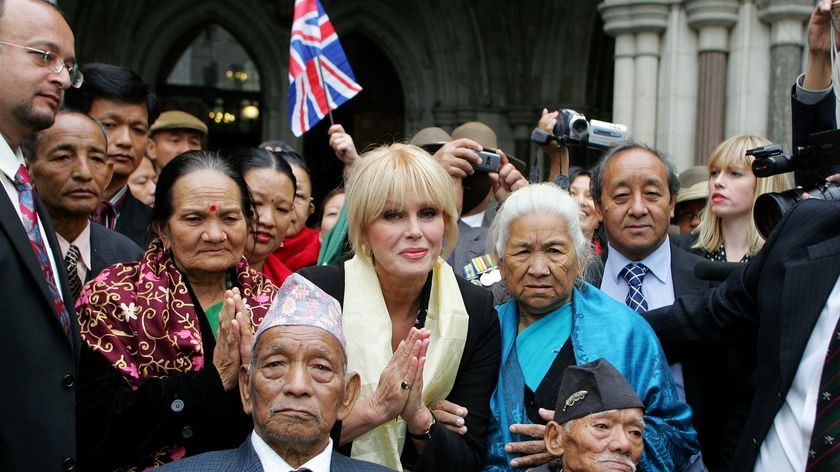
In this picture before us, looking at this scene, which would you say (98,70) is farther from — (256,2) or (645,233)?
(256,2)

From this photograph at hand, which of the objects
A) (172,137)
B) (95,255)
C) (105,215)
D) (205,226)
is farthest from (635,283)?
(172,137)

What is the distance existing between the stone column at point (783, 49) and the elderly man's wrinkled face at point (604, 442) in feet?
21.6

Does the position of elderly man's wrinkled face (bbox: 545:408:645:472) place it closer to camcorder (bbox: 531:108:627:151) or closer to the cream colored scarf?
the cream colored scarf

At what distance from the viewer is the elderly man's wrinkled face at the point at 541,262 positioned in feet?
10.2

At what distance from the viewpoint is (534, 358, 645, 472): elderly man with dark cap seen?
268 cm

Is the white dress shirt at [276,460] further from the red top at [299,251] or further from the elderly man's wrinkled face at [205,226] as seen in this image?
the red top at [299,251]

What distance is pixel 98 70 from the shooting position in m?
4.39

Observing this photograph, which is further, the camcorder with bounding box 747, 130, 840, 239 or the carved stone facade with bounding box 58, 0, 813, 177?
the carved stone facade with bounding box 58, 0, 813, 177

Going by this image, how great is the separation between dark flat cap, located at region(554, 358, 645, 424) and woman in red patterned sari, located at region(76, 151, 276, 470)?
90 centimetres

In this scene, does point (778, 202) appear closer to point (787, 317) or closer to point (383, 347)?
point (787, 317)

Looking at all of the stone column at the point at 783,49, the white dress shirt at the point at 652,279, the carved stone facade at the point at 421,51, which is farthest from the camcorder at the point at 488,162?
the carved stone facade at the point at 421,51

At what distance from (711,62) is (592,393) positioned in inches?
285

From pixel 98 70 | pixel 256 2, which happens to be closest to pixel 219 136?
pixel 256 2

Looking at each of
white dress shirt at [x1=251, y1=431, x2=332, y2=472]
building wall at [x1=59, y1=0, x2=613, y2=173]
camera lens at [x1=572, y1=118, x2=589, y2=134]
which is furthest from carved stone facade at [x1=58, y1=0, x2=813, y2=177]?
white dress shirt at [x1=251, y1=431, x2=332, y2=472]
